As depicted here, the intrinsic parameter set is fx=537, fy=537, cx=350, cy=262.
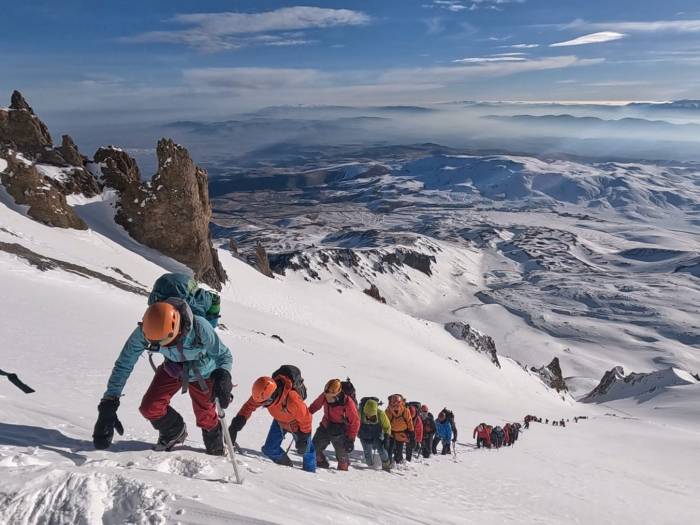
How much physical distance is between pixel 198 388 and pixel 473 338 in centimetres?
5314

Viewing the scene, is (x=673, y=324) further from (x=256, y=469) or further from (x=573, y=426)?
(x=256, y=469)

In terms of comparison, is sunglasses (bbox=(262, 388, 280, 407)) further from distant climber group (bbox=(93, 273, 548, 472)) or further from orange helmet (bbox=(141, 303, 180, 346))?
orange helmet (bbox=(141, 303, 180, 346))

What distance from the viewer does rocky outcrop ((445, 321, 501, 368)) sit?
53531mm

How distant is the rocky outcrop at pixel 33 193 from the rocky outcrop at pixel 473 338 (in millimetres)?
39277

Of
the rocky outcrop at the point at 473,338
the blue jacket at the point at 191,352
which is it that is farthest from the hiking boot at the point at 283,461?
the rocky outcrop at the point at 473,338

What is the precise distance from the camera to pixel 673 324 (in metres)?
131

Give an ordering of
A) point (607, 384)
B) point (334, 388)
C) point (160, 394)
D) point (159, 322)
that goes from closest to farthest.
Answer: point (159, 322) < point (160, 394) < point (334, 388) < point (607, 384)

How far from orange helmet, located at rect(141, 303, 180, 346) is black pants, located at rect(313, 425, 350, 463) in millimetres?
4093

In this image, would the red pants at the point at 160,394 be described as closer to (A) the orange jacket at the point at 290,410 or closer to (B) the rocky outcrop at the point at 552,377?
(A) the orange jacket at the point at 290,410

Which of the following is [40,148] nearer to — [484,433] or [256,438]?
[484,433]

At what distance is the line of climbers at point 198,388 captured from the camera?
4.70 metres

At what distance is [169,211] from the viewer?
33688 mm

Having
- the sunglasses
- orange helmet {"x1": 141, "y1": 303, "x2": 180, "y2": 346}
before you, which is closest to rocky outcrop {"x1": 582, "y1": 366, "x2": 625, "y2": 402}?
the sunglasses

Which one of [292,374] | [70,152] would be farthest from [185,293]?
[70,152]
